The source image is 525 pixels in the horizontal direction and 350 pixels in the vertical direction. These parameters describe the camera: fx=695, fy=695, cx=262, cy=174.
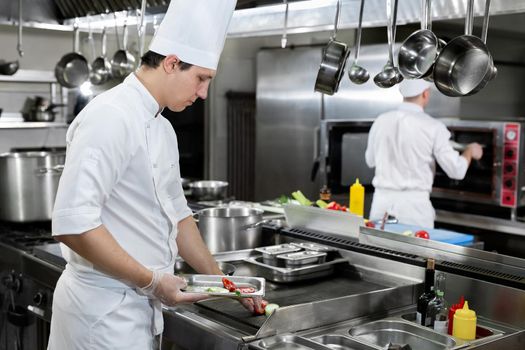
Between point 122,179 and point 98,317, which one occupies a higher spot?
point 122,179

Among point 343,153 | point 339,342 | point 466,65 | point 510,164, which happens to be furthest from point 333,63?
point 343,153

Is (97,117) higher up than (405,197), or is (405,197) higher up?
(97,117)

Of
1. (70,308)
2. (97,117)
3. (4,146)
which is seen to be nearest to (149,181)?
(97,117)

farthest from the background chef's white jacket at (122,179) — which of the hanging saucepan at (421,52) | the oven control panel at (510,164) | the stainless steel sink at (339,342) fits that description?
the oven control panel at (510,164)

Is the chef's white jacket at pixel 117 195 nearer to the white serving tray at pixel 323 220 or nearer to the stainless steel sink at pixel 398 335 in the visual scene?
the stainless steel sink at pixel 398 335

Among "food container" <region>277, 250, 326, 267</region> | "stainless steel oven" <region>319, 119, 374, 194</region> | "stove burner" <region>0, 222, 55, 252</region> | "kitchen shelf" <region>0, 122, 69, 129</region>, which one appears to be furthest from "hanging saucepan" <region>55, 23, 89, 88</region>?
"food container" <region>277, 250, 326, 267</region>

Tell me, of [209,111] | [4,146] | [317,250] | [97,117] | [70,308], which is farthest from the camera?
[209,111]

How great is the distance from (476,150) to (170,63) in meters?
2.60

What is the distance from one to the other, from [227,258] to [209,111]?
12.3 ft

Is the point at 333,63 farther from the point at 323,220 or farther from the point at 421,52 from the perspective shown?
the point at 323,220

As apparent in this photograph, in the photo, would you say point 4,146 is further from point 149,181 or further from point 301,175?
point 149,181

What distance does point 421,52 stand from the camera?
8.25ft

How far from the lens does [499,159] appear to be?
4090 mm

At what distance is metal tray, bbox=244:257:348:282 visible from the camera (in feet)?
8.55
